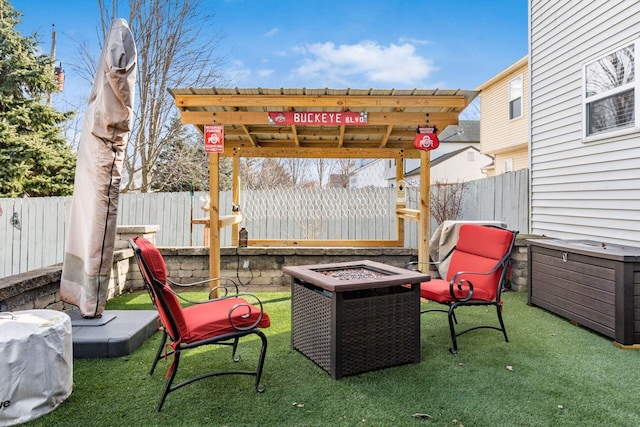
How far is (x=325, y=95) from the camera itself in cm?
487

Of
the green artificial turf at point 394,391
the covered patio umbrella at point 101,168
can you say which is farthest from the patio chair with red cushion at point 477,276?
the covered patio umbrella at point 101,168

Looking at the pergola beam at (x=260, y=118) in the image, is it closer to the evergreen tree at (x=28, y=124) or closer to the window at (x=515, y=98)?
the evergreen tree at (x=28, y=124)

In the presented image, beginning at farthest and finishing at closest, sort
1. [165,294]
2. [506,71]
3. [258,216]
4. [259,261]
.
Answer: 1. [506,71]
2. [258,216]
3. [259,261]
4. [165,294]

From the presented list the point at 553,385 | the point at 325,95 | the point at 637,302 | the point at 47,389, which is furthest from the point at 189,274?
the point at 637,302

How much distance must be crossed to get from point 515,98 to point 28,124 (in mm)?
14226

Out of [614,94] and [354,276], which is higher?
[614,94]

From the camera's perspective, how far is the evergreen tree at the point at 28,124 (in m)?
10.6

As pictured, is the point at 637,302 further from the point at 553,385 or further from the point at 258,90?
the point at 258,90

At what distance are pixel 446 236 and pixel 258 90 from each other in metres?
3.34

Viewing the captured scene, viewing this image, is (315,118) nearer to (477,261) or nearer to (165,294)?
(477,261)

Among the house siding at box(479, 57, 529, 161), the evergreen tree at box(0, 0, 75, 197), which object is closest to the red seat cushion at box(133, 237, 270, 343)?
the evergreen tree at box(0, 0, 75, 197)

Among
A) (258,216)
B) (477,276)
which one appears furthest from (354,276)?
(258,216)

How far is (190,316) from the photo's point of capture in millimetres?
2844

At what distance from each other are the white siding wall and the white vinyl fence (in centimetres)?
161
